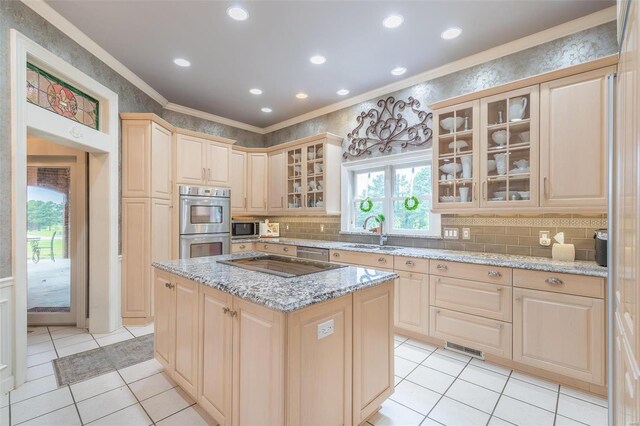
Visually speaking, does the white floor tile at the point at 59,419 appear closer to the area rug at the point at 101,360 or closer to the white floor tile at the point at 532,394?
the area rug at the point at 101,360

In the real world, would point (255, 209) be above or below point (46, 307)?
above

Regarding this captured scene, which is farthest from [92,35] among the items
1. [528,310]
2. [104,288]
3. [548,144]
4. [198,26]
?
[528,310]

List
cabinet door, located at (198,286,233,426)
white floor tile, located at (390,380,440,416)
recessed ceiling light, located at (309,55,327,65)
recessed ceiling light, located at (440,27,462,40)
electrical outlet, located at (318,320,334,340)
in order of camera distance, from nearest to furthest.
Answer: electrical outlet, located at (318,320,334,340) → cabinet door, located at (198,286,233,426) → white floor tile, located at (390,380,440,416) → recessed ceiling light, located at (440,27,462,40) → recessed ceiling light, located at (309,55,327,65)

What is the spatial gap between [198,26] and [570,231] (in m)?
3.84

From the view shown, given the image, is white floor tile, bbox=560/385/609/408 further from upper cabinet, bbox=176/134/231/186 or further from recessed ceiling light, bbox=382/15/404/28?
upper cabinet, bbox=176/134/231/186

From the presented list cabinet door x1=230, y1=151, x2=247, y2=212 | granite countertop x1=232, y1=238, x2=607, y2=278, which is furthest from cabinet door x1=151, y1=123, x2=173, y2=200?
→ granite countertop x1=232, y1=238, x2=607, y2=278

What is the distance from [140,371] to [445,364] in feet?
8.58

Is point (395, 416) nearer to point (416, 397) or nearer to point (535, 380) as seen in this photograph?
point (416, 397)

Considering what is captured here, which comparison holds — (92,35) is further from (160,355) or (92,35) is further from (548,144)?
(548,144)

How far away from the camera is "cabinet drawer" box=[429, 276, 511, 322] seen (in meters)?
2.47

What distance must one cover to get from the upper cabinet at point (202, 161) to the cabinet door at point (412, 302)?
10.0 ft

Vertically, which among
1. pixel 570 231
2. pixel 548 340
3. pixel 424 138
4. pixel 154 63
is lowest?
pixel 548 340

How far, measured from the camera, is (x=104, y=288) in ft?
10.7

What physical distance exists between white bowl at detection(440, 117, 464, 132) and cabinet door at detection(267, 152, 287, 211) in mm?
2616
